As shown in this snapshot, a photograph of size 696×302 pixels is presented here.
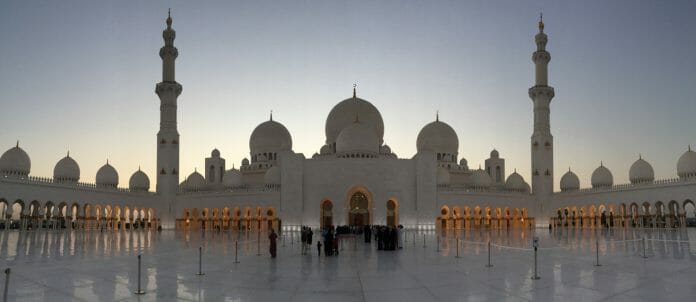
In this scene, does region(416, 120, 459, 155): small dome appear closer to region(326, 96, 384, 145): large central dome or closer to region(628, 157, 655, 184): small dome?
region(326, 96, 384, 145): large central dome

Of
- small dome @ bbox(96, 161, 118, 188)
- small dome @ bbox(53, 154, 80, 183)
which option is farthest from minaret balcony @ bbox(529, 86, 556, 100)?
small dome @ bbox(53, 154, 80, 183)

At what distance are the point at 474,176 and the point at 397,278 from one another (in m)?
37.0

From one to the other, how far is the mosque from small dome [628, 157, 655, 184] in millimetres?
68

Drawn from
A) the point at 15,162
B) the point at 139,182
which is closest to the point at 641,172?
the point at 139,182

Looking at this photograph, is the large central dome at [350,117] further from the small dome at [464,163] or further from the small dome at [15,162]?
the small dome at [15,162]

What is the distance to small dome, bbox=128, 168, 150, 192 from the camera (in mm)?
45219

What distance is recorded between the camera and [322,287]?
8773 millimetres

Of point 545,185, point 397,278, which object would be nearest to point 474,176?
point 545,185

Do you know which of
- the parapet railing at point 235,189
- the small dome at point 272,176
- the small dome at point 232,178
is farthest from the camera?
the small dome at point 232,178

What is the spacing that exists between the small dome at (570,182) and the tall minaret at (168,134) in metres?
29.7

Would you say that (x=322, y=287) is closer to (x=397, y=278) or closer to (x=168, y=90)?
(x=397, y=278)

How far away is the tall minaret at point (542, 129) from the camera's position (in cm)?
4334

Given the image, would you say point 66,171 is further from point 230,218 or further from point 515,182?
point 515,182

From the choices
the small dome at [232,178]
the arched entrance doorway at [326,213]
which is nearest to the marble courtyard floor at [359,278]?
the arched entrance doorway at [326,213]
